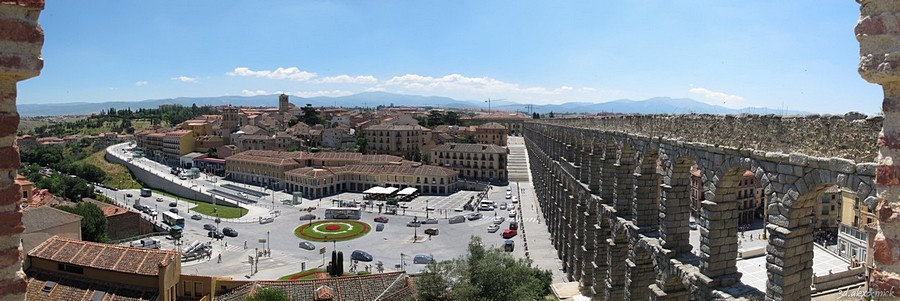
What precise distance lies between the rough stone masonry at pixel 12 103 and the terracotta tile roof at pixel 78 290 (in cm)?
1984

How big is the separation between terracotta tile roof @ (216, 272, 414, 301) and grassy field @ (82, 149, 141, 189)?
257 feet

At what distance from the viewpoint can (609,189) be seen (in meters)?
23.2

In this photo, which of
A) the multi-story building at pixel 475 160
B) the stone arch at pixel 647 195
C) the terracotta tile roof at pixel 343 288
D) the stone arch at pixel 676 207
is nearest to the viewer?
the stone arch at pixel 676 207

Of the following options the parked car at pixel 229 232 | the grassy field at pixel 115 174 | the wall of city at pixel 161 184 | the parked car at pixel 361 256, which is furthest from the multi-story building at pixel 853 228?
the grassy field at pixel 115 174

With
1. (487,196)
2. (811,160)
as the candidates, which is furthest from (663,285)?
(487,196)

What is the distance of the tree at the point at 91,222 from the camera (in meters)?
44.7

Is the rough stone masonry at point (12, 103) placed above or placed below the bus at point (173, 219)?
above

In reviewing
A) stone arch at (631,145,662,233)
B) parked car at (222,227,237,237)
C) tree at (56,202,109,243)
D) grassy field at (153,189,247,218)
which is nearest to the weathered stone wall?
stone arch at (631,145,662,233)

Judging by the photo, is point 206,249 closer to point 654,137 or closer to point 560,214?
point 560,214

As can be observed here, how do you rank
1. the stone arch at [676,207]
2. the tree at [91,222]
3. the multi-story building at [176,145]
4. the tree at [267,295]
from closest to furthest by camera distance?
the stone arch at [676,207] < the tree at [267,295] < the tree at [91,222] < the multi-story building at [176,145]

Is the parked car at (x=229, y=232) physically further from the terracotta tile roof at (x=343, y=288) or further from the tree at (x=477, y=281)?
the tree at (x=477, y=281)

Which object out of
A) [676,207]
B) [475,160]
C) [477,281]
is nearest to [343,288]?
[477,281]

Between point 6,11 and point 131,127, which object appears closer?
point 6,11

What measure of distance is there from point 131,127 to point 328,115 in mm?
60474
